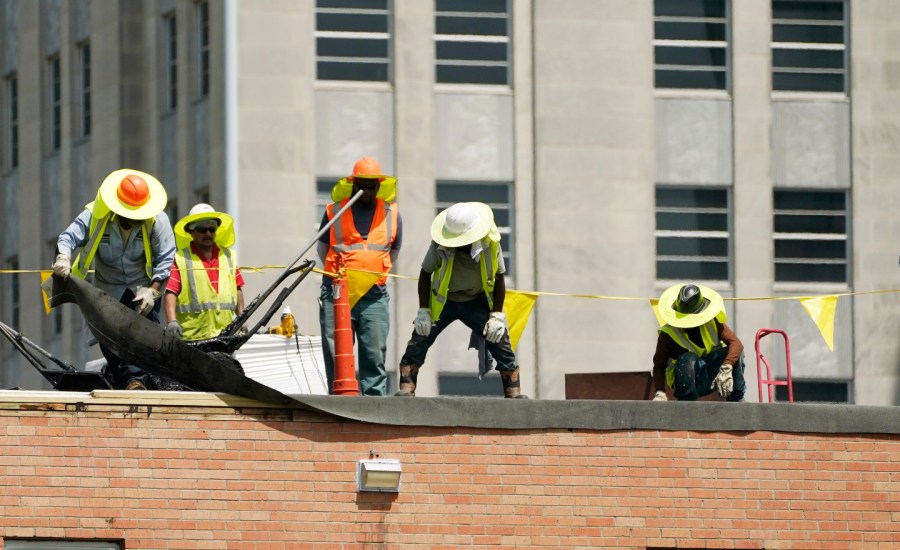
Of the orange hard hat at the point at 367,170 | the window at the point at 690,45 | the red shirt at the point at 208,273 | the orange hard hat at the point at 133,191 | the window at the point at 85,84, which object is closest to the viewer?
the orange hard hat at the point at 133,191

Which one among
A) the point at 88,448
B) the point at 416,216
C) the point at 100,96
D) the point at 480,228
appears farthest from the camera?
the point at 100,96

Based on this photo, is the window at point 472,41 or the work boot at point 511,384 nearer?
the work boot at point 511,384

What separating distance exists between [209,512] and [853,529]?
472 cm

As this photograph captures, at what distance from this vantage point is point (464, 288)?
19531 mm

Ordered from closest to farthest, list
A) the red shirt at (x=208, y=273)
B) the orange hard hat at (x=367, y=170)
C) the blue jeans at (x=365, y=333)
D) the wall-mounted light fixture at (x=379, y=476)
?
the wall-mounted light fixture at (x=379, y=476) < the red shirt at (x=208, y=273) < the blue jeans at (x=365, y=333) < the orange hard hat at (x=367, y=170)

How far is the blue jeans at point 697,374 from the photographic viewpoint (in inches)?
782

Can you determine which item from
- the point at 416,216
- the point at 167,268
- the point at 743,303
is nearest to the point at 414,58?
the point at 416,216

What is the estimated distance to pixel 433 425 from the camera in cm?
1839

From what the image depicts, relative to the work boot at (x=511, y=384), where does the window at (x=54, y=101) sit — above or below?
above

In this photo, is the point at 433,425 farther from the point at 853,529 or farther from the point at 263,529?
the point at 853,529

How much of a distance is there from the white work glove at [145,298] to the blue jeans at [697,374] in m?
4.12

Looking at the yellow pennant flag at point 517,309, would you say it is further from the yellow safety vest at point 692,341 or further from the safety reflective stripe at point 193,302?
the safety reflective stripe at point 193,302

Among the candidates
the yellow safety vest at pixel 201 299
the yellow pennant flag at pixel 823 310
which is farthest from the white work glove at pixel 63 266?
the yellow pennant flag at pixel 823 310

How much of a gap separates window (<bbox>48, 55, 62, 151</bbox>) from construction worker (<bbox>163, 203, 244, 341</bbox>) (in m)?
24.3
